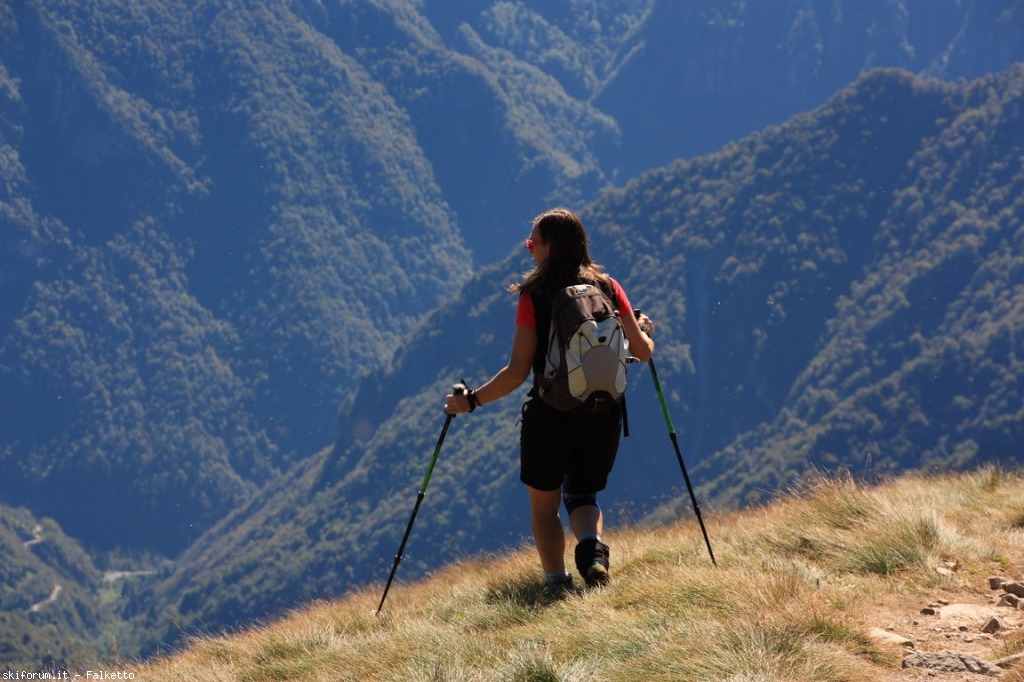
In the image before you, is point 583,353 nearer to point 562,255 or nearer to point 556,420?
point 556,420

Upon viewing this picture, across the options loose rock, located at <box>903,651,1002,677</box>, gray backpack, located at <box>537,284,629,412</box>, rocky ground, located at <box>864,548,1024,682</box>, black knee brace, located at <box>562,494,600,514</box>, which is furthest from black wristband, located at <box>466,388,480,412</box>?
loose rock, located at <box>903,651,1002,677</box>

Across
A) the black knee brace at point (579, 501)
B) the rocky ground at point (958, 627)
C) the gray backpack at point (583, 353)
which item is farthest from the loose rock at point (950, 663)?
the black knee brace at point (579, 501)

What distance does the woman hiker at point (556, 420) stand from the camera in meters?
6.21

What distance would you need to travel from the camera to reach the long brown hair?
20.7ft

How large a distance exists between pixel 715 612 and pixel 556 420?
Answer: 53.5 inches

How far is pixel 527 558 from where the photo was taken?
25.5 feet

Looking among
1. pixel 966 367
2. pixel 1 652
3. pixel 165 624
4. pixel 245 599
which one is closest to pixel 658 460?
pixel 966 367

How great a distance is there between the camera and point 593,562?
6438 millimetres

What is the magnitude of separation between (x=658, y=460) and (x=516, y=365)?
608 ft

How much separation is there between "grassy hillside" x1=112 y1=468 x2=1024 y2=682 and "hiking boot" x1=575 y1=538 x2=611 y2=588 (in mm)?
105

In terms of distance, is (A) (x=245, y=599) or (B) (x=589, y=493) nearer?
(B) (x=589, y=493)

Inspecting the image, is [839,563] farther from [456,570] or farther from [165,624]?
[165,624]

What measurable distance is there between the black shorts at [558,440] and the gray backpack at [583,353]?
12cm

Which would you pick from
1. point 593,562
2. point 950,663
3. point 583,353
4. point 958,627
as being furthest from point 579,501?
point 950,663
